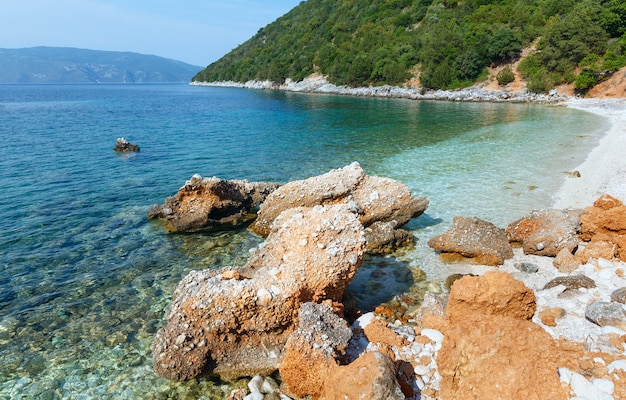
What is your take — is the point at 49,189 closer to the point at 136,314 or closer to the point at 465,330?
the point at 136,314

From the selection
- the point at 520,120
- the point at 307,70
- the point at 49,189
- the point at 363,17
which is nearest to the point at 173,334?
the point at 49,189

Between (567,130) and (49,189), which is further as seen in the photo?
(567,130)

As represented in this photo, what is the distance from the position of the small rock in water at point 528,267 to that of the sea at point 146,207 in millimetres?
2255

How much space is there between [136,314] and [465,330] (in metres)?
7.87

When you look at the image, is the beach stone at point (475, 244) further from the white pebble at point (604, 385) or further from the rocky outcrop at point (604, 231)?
the white pebble at point (604, 385)

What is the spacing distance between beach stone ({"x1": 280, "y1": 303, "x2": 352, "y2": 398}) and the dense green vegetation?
73.8 metres

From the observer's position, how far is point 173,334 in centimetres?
780

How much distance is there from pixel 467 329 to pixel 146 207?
15.5m

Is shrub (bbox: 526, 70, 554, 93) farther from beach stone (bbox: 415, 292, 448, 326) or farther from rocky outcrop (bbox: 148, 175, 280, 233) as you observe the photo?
beach stone (bbox: 415, 292, 448, 326)

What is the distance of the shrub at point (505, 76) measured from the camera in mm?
75169

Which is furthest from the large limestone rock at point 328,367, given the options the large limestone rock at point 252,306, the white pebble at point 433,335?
the white pebble at point 433,335

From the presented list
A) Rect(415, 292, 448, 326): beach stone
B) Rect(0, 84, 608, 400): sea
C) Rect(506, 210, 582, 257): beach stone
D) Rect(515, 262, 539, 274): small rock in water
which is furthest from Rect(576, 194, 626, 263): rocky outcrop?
Rect(415, 292, 448, 326): beach stone

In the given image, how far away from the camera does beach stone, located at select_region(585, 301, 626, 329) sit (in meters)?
7.75

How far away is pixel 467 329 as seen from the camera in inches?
269
